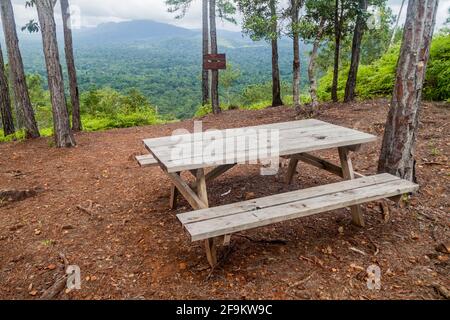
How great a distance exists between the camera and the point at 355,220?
3576 mm

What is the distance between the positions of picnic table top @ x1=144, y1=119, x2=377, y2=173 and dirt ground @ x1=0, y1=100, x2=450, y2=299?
85 centimetres

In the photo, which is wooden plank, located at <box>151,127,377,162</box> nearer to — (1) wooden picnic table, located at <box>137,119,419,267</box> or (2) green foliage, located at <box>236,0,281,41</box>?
(1) wooden picnic table, located at <box>137,119,419,267</box>

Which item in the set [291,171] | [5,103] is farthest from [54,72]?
[291,171]

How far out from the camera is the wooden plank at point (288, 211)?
255cm

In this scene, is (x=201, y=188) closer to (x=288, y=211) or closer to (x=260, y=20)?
(x=288, y=211)

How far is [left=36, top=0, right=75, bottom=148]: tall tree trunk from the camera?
21.4 ft

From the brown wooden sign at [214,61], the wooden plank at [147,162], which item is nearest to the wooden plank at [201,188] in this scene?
the wooden plank at [147,162]

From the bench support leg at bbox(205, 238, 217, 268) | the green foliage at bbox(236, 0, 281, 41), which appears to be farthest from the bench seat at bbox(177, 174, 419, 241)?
the green foliage at bbox(236, 0, 281, 41)

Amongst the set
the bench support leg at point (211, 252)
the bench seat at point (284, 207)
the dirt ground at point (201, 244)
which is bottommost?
the dirt ground at point (201, 244)

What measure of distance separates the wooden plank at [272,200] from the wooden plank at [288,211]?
5 cm

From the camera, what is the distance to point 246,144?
3.48 meters

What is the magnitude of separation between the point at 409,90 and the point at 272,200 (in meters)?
1.99

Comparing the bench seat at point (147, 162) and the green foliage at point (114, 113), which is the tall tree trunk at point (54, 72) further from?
the green foliage at point (114, 113)
